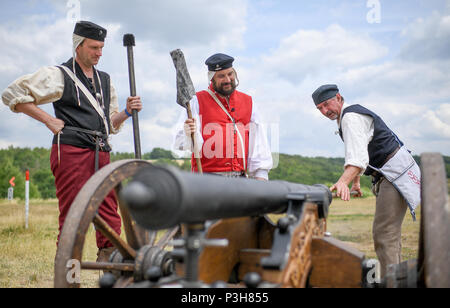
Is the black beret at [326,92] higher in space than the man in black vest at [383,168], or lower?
higher

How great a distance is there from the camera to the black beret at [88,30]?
3604 mm

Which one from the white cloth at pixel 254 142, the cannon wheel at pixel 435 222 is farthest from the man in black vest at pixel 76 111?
the cannon wheel at pixel 435 222

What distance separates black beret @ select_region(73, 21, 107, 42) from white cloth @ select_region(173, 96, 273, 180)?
3.42 feet

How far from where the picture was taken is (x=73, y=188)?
3389mm

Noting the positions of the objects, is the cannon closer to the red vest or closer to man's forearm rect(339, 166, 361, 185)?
man's forearm rect(339, 166, 361, 185)

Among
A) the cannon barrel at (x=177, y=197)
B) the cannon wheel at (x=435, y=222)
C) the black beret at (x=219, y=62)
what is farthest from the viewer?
the black beret at (x=219, y=62)

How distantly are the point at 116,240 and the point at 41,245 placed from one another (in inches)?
228

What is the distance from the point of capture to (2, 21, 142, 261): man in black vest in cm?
A: 334

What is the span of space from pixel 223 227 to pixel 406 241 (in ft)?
24.4

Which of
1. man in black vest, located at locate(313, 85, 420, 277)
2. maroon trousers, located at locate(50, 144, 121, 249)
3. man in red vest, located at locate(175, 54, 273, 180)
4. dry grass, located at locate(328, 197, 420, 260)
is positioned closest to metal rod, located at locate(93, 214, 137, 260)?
maroon trousers, located at locate(50, 144, 121, 249)

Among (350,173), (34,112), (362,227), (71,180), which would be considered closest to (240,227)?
(350,173)

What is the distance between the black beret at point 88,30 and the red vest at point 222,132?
44.8 inches

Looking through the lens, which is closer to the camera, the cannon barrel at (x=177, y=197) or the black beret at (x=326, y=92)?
the cannon barrel at (x=177, y=197)

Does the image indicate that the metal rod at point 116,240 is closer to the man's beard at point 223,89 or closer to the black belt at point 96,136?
the black belt at point 96,136
